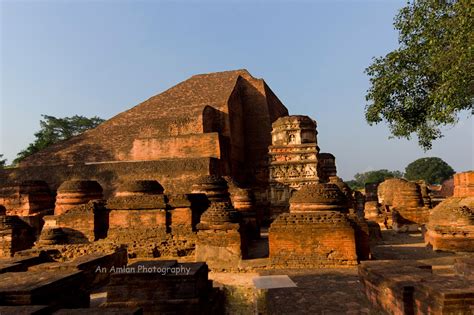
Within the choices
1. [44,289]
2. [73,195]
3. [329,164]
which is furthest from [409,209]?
[44,289]

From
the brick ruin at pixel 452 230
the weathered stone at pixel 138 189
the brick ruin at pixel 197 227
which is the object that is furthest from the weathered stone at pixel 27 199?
the brick ruin at pixel 452 230

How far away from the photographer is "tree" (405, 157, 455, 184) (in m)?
54.7

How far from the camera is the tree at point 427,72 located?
26.6 feet

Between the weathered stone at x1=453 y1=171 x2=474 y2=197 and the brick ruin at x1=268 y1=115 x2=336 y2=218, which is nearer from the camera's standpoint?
the weathered stone at x1=453 y1=171 x2=474 y2=197

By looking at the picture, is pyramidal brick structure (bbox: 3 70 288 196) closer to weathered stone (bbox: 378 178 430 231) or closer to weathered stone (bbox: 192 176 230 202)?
weathered stone (bbox: 192 176 230 202)

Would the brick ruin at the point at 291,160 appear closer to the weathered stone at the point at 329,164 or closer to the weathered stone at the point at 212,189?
the weathered stone at the point at 329,164

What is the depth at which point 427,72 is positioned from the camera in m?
10.3

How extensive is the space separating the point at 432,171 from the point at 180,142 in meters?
49.4

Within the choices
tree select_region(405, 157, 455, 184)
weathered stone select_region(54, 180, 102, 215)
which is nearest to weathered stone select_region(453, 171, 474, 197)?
weathered stone select_region(54, 180, 102, 215)

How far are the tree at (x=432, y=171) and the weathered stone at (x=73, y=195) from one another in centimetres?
5451

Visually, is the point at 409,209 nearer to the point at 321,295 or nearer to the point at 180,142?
the point at 321,295

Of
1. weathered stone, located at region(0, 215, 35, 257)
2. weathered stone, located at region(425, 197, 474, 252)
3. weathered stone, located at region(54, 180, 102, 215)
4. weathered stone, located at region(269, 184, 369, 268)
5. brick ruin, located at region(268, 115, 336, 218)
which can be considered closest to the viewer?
weathered stone, located at region(269, 184, 369, 268)

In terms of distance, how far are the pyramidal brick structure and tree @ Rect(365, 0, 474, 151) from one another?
852cm

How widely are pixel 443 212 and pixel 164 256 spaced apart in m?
7.30
